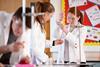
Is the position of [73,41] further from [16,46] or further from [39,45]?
[16,46]

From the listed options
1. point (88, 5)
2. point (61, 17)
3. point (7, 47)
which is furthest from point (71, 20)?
point (88, 5)

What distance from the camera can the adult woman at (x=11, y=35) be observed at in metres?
1.17

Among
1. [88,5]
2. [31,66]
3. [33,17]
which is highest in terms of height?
[88,5]

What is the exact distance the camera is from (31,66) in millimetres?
1135

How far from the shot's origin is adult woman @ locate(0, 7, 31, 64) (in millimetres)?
1167

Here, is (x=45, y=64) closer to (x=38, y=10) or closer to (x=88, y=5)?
(x=38, y=10)

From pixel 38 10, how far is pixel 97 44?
90 cm

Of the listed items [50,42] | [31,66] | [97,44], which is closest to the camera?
[31,66]

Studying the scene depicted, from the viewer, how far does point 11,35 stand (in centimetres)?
119

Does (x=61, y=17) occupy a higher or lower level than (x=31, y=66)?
higher

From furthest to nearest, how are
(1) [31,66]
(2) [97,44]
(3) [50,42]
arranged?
(2) [97,44] < (3) [50,42] < (1) [31,66]

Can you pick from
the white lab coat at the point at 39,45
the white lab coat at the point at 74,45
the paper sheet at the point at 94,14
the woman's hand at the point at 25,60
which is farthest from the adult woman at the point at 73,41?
the paper sheet at the point at 94,14

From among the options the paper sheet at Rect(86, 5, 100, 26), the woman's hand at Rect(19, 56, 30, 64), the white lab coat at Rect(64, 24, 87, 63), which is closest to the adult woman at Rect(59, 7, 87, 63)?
the white lab coat at Rect(64, 24, 87, 63)

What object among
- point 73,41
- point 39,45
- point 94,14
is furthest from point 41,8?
point 94,14
